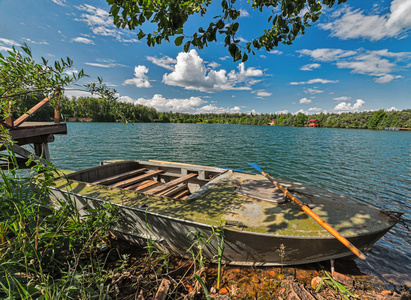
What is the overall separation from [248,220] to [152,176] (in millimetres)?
4730

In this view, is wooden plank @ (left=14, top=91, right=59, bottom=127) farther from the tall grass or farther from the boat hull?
the boat hull

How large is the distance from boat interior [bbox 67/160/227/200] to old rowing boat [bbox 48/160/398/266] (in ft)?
3.33

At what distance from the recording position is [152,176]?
22.8 feet

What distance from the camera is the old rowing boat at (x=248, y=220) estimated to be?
3102 millimetres

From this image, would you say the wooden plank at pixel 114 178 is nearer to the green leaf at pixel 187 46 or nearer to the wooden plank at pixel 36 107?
the wooden plank at pixel 36 107

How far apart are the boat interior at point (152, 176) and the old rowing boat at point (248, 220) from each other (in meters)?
1.02

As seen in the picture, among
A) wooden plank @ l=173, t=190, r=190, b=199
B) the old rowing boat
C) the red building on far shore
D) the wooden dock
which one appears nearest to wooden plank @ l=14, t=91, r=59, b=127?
the wooden dock

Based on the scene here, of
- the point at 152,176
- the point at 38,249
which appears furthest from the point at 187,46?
the point at 152,176

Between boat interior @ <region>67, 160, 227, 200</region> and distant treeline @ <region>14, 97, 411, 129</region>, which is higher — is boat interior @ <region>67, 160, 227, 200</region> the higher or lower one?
the lower one

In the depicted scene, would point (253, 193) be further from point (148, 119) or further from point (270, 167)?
point (148, 119)

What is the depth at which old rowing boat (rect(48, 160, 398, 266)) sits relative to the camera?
3.10m

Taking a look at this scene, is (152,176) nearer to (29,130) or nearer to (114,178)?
(114,178)

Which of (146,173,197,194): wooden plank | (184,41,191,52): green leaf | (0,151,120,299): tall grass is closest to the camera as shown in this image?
(0,151,120,299): tall grass

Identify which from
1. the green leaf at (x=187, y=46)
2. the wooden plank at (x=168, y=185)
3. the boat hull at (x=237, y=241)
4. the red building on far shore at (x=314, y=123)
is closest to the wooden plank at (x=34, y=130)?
the boat hull at (x=237, y=241)
